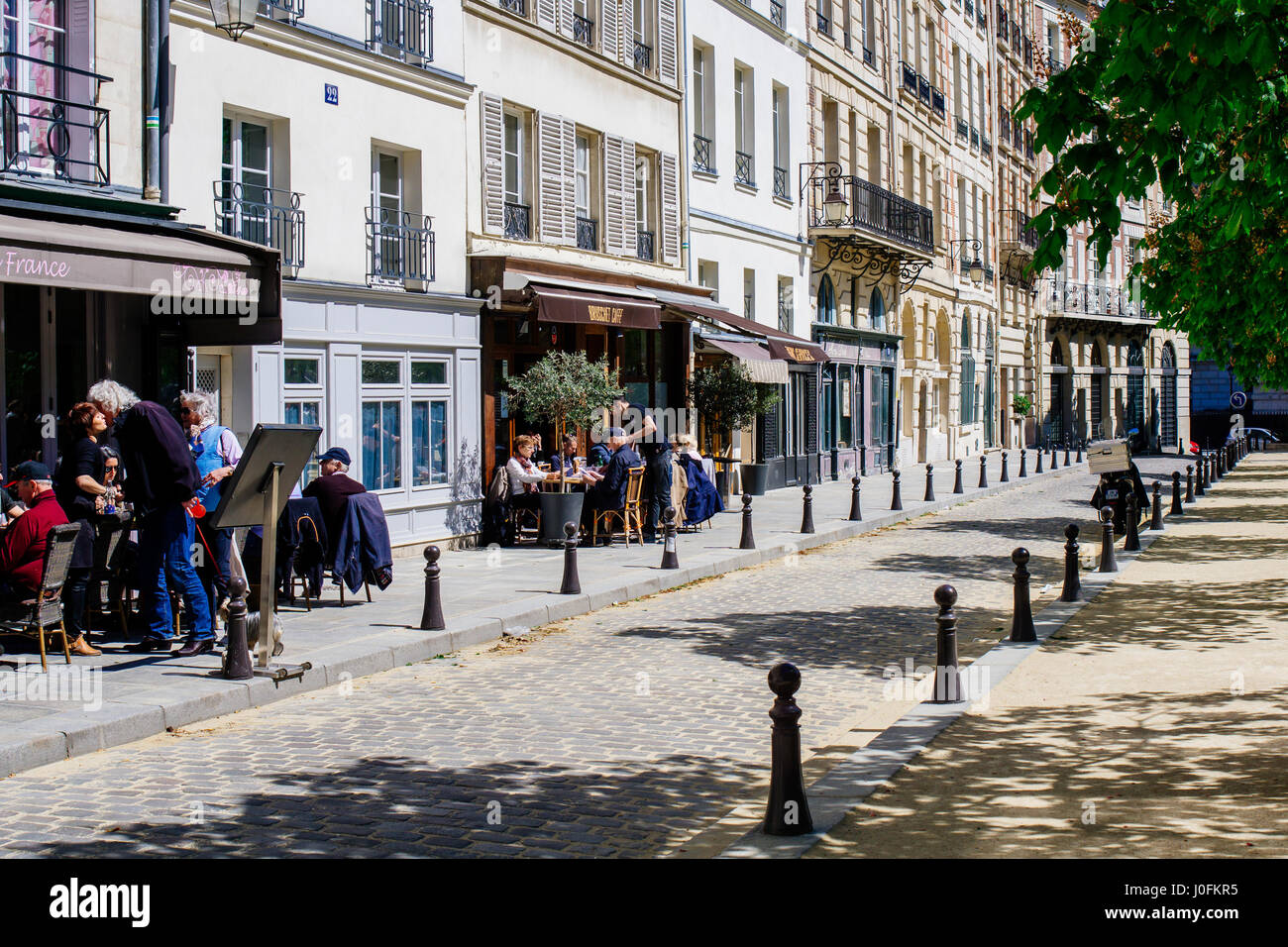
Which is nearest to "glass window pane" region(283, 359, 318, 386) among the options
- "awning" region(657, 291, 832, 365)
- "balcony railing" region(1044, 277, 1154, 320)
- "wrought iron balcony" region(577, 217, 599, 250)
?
"wrought iron balcony" region(577, 217, 599, 250)

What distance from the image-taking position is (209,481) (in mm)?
9797

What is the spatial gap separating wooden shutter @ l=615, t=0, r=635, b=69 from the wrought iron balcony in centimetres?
276

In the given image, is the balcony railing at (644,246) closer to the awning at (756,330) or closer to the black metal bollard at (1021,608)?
the awning at (756,330)

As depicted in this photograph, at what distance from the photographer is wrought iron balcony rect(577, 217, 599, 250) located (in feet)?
66.1

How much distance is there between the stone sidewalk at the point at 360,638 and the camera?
729cm

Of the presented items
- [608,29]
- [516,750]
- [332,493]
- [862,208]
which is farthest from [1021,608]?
[862,208]

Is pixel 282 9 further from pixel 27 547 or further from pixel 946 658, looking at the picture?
pixel 946 658

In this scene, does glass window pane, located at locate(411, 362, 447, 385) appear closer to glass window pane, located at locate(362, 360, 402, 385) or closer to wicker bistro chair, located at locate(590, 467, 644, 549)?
glass window pane, located at locate(362, 360, 402, 385)

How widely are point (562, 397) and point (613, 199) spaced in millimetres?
5029
